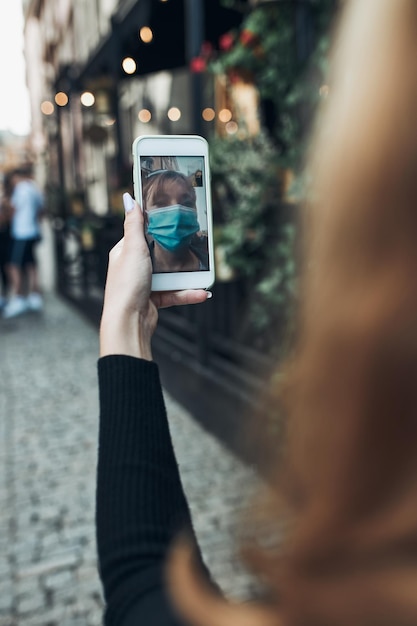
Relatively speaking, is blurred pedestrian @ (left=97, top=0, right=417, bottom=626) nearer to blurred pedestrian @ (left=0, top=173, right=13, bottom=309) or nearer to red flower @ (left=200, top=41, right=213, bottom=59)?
red flower @ (left=200, top=41, right=213, bottom=59)

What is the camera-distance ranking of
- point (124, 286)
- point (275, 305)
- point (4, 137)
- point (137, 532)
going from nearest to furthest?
1. point (137, 532)
2. point (124, 286)
3. point (275, 305)
4. point (4, 137)

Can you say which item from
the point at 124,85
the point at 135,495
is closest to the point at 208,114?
the point at 124,85

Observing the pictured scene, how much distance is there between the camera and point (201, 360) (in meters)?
4.89

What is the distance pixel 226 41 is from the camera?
180 inches

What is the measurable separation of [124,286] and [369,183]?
0.54m

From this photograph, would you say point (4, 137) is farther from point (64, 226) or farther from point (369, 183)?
point (369, 183)

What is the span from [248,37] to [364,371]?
11.8ft

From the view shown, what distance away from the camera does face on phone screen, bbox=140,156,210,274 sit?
1.15m

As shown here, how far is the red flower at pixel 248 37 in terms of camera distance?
3857mm

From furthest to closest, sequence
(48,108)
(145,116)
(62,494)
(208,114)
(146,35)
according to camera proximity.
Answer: (48,108) → (145,116) → (146,35) → (208,114) → (62,494)

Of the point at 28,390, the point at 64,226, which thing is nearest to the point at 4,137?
the point at 64,226

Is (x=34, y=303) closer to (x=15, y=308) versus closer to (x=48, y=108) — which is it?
(x=15, y=308)

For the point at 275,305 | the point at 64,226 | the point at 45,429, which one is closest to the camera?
the point at 275,305

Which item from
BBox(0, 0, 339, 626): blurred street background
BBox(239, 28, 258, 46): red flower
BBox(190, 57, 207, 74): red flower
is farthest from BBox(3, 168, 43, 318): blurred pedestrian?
BBox(239, 28, 258, 46): red flower
